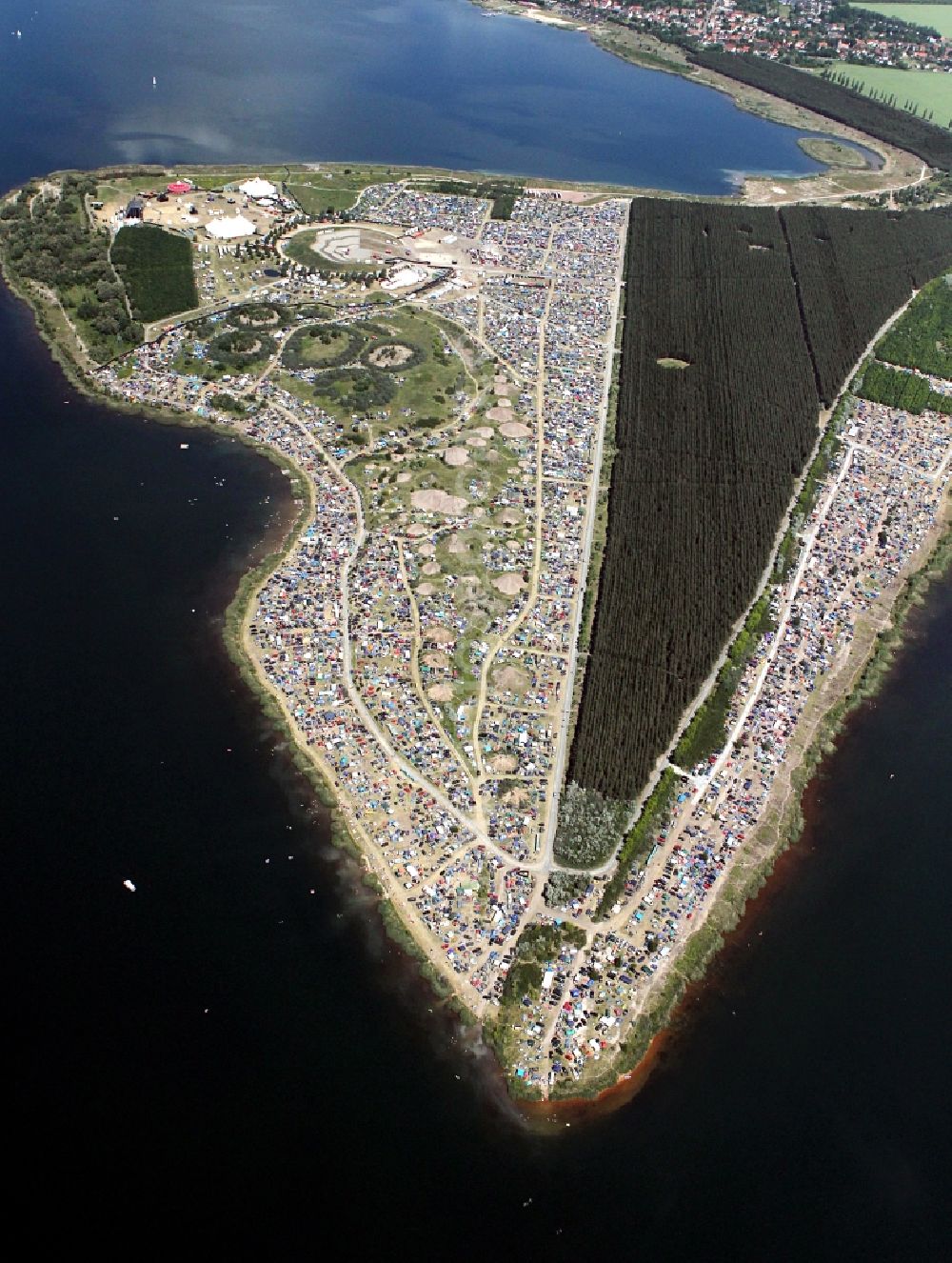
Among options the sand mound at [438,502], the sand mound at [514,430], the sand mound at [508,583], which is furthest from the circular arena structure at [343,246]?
the sand mound at [508,583]

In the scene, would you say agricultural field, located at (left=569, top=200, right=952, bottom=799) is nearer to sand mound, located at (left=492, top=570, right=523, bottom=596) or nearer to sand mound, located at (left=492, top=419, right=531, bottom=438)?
sand mound, located at (left=492, top=570, right=523, bottom=596)

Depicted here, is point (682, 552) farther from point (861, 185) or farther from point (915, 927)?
point (861, 185)

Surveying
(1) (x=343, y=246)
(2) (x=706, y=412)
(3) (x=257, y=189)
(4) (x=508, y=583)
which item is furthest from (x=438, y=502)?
(3) (x=257, y=189)

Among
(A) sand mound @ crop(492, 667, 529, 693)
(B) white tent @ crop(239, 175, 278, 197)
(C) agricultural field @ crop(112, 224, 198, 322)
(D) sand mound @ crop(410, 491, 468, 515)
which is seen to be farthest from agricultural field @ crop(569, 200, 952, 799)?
(B) white tent @ crop(239, 175, 278, 197)

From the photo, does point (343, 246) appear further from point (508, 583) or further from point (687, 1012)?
point (687, 1012)

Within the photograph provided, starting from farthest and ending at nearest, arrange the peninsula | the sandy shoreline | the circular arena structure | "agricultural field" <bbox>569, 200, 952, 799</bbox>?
the circular arena structure → "agricultural field" <bbox>569, 200, 952, 799</bbox> → the peninsula → the sandy shoreline

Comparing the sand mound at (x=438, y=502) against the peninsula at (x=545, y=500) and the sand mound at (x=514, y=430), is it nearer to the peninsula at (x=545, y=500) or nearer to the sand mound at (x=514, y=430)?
the peninsula at (x=545, y=500)

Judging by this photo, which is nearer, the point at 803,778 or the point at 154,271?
the point at 803,778
